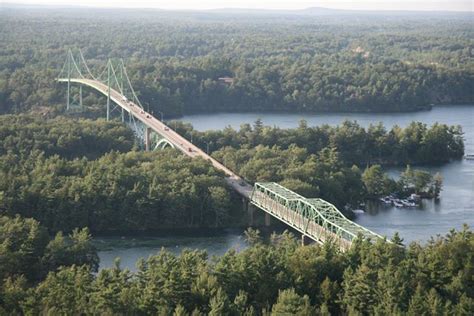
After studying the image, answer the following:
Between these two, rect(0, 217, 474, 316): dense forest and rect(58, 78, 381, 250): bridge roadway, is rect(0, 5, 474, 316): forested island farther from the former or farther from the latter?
rect(58, 78, 381, 250): bridge roadway

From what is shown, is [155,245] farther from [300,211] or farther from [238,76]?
[238,76]

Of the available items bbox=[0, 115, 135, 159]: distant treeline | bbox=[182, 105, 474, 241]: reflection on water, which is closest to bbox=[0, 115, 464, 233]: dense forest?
bbox=[0, 115, 135, 159]: distant treeline

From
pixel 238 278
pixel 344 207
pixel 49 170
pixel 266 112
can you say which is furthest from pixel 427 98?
pixel 238 278

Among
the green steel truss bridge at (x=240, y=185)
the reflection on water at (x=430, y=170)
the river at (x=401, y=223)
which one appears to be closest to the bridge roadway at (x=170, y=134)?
the green steel truss bridge at (x=240, y=185)

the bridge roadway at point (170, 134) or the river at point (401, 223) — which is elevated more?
the bridge roadway at point (170, 134)

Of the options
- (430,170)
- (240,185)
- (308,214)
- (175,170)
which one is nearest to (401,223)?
(308,214)

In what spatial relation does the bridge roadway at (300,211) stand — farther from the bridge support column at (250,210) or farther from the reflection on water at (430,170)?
the reflection on water at (430,170)

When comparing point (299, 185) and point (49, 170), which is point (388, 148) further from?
point (49, 170)
